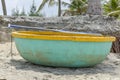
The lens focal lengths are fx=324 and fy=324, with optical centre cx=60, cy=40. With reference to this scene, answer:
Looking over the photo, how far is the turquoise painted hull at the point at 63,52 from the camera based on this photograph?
223 inches

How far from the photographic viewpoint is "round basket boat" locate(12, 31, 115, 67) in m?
5.63

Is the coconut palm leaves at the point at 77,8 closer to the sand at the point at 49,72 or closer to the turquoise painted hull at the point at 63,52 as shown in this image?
the sand at the point at 49,72

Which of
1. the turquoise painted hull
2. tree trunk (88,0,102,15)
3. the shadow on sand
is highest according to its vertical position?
tree trunk (88,0,102,15)

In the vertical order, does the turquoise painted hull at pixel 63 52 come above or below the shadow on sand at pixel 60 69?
above

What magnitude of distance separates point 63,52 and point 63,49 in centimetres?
6

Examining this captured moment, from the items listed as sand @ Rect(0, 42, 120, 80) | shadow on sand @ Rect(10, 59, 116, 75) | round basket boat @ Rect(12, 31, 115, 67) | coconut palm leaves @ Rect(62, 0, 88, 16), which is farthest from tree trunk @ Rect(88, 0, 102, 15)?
coconut palm leaves @ Rect(62, 0, 88, 16)

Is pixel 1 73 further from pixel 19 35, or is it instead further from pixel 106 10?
pixel 106 10

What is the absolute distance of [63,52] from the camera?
567 centimetres

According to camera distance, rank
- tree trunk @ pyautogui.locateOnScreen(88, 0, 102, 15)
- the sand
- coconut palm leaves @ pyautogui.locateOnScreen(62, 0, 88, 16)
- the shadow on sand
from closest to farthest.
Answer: the sand < the shadow on sand < tree trunk @ pyautogui.locateOnScreen(88, 0, 102, 15) < coconut palm leaves @ pyautogui.locateOnScreen(62, 0, 88, 16)

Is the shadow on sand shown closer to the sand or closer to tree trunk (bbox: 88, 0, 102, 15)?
the sand

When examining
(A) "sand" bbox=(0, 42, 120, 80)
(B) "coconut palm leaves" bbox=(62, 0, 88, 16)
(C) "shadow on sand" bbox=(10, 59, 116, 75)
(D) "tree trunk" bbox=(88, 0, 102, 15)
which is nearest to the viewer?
(A) "sand" bbox=(0, 42, 120, 80)

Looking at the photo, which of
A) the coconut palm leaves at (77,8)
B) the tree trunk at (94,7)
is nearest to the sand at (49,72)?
the tree trunk at (94,7)

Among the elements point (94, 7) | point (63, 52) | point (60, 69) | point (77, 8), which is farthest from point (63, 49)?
point (77, 8)

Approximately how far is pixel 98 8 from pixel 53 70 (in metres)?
4.86
